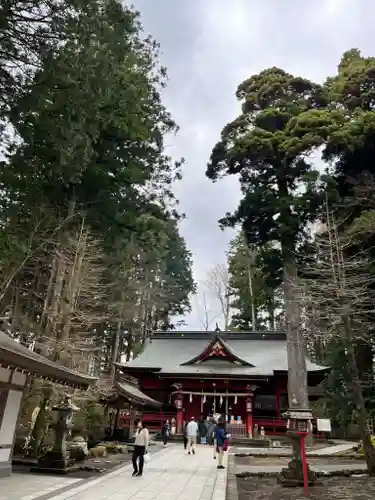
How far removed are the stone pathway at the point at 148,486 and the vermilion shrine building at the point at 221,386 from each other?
33.2 ft

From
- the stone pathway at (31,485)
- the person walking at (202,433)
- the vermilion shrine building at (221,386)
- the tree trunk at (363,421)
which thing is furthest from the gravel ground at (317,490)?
the vermilion shrine building at (221,386)

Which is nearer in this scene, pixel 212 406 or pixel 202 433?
pixel 202 433

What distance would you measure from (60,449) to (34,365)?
11.2 ft

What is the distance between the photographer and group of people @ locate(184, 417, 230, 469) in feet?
35.1

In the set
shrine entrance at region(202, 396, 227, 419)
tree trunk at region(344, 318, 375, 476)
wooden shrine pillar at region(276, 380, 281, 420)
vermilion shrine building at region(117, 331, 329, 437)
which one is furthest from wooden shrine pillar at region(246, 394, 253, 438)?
tree trunk at region(344, 318, 375, 476)

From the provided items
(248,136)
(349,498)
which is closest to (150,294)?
(248,136)

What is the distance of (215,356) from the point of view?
22.6m

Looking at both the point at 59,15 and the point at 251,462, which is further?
the point at 251,462

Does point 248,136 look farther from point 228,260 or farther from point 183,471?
point 228,260

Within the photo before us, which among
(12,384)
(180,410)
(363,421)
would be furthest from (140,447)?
(180,410)

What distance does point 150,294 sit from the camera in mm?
33375

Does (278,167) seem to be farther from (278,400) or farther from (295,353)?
(278,400)

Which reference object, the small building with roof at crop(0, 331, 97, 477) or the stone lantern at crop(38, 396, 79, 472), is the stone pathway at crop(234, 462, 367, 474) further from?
the small building with roof at crop(0, 331, 97, 477)

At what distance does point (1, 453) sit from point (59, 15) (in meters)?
8.17
